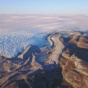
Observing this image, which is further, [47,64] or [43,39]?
[43,39]

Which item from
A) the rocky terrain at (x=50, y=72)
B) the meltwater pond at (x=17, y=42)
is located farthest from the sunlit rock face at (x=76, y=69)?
the meltwater pond at (x=17, y=42)

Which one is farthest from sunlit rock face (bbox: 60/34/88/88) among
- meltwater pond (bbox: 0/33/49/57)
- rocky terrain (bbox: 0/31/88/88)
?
meltwater pond (bbox: 0/33/49/57)

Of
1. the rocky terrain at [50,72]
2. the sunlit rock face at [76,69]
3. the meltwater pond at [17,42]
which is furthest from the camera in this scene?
the meltwater pond at [17,42]

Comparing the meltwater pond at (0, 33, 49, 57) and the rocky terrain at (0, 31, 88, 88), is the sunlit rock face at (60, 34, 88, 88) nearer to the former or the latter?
the rocky terrain at (0, 31, 88, 88)

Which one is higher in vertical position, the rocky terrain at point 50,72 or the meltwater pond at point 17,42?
the rocky terrain at point 50,72

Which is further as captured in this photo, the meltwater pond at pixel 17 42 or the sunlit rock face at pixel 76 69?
the meltwater pond at pixel 17 42

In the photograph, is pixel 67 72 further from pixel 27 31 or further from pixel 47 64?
pixel 27 31

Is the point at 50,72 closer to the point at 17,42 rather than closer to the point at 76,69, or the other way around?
the point at 76,69

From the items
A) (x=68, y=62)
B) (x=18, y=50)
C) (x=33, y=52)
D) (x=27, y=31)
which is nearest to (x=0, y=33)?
(x=27, y=31)

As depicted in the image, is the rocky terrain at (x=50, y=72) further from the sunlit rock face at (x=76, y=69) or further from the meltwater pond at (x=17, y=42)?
the meltwater pond at (x=17, y=42)
